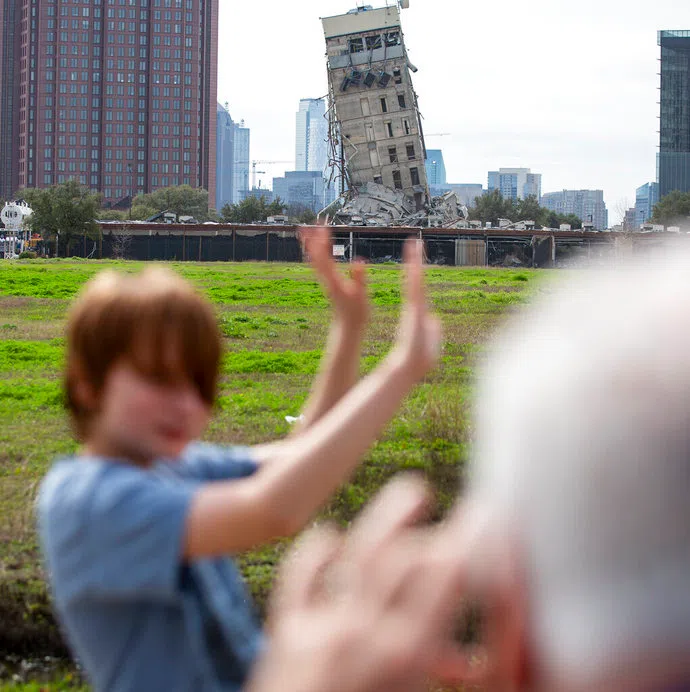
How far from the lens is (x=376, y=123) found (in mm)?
99625

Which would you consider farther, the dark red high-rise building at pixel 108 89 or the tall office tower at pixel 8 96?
the tall office tower at pixel 8 96

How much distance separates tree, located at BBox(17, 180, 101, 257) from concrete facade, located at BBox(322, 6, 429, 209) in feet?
76.6

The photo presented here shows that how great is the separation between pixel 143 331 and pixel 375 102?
326 ft

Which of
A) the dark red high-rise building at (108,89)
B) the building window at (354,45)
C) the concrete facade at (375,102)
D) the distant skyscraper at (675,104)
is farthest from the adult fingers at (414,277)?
the dark red high-rise building at (108,89)

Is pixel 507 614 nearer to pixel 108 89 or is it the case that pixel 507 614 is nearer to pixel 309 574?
pixel 309 574

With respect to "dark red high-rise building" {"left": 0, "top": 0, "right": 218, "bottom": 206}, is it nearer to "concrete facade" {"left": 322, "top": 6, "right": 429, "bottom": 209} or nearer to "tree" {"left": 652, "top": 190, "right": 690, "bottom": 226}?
"tree" {"left": 652, "top": 190, "right": 690, "bottom": 226}

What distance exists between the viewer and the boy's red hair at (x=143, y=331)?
1.86 meters

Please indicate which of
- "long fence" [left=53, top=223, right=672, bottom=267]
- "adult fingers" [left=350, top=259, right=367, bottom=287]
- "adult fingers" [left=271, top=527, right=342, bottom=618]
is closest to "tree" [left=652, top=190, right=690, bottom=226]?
"long fence" [left=53, top=223, right=672, bottom=267]

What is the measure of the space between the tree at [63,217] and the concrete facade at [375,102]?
76.6 feet

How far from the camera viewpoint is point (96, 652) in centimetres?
194

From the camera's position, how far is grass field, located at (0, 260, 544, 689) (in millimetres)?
6805

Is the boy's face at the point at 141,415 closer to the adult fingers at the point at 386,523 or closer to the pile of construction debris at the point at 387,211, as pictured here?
the adult fingers at the point at 386,523

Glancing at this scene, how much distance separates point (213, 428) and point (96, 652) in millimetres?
9645

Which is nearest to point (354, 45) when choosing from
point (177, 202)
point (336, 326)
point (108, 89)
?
point (177, 202)
